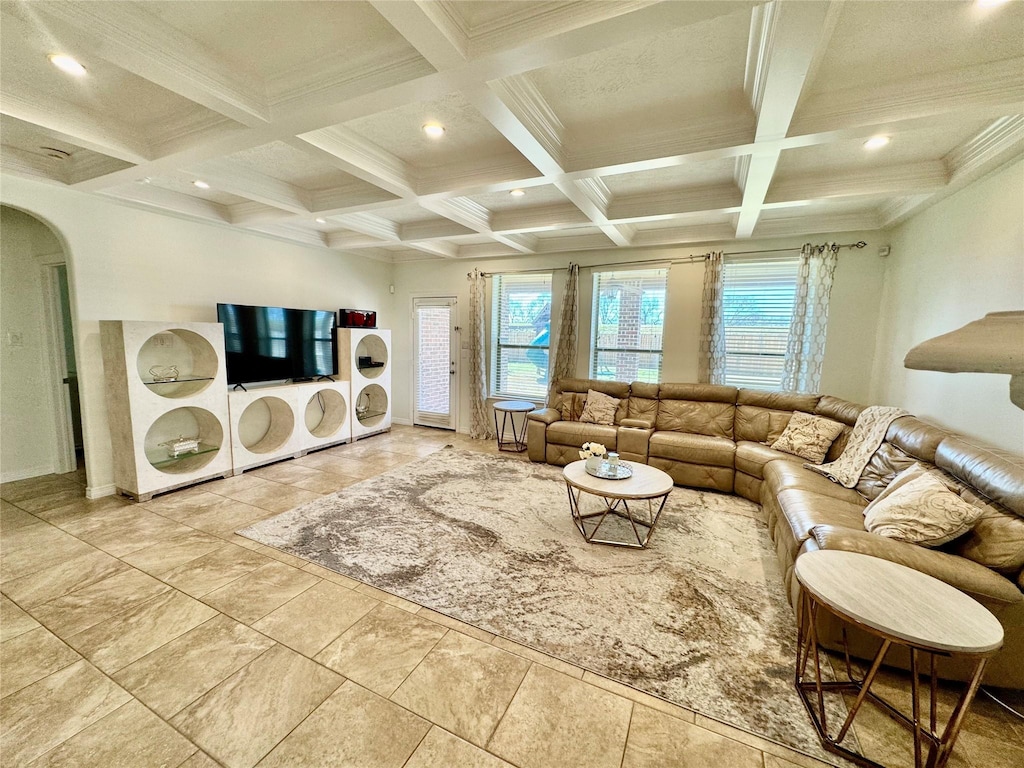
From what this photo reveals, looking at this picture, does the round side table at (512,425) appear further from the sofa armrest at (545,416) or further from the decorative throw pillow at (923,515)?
the decorative throw pillow at (923,515)

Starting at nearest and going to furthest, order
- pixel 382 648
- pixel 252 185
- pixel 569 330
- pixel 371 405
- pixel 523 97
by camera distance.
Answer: pixel 382 648
pixel 523 97
pixel 252 185
pixel 569 330
pixel 371 405

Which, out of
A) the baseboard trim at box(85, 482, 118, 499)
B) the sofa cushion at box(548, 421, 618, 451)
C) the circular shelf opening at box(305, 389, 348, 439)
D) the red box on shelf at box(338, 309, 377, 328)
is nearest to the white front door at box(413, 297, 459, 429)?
the red box on shelf at box(338, 309, 377, 328)

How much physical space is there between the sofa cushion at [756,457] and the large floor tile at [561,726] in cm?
267

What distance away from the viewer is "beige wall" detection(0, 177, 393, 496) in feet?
10.3

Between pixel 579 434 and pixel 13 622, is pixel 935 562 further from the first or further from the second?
pixel 13 622

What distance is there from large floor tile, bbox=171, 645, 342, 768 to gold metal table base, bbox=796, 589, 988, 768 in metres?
1.91

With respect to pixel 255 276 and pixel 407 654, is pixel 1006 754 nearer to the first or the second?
pixel 407 654

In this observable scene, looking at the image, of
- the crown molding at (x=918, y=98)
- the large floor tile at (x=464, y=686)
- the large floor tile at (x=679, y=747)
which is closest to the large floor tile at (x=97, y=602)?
the large floor tile at (x=464, y=686)

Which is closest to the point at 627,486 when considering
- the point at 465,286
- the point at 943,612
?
the point at 943,612

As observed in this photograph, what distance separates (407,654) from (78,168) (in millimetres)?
4161

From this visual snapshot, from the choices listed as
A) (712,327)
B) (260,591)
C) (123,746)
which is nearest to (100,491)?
(260,591)

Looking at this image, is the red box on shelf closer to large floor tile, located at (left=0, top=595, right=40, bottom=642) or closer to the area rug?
the area rug

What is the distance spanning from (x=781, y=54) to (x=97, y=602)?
4092 mm

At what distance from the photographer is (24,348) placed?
364 centimetres
